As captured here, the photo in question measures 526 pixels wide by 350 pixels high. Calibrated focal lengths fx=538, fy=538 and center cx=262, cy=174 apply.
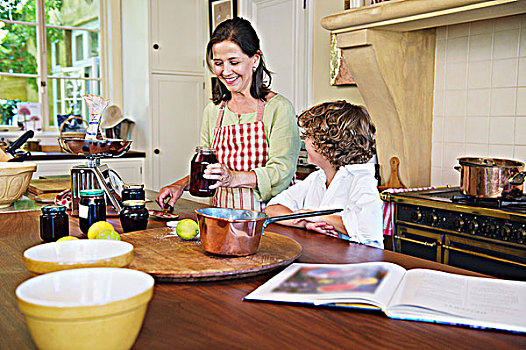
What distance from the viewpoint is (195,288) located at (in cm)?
107

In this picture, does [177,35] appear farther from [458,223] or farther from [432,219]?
[458,223]

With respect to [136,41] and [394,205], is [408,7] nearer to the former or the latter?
[394,205]

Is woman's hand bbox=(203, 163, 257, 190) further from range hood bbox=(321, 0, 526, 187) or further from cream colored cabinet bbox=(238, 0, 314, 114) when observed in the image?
cream colored cabinet bbox=(238, 0, 314, 114)

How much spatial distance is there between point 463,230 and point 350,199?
104cm

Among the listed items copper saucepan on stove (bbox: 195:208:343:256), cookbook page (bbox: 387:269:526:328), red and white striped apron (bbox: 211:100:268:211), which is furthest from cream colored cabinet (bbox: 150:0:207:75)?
cookbook page (bbox: 387:269:526:328)

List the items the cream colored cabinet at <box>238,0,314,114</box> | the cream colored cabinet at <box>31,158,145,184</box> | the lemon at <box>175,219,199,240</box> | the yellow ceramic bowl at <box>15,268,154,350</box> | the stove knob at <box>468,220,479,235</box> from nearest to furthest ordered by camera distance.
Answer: the yellow ceramic bowl at <box>15,268,154,350</box> < the lemon at <box>175,219,199,240</box> < the stove knob at <box>468,220,479,235</box> < the cream colored cabinet at <box>238,0,314,114</box> < the cream colored cabinet at <box>31,158,145,184</box>

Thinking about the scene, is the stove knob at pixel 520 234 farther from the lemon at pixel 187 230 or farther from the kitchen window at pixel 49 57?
the kitchen window at pixel 49 57

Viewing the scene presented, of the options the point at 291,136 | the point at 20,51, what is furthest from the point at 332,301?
the point at 20,51

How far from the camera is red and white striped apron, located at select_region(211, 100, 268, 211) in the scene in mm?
2127

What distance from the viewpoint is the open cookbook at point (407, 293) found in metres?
0.89

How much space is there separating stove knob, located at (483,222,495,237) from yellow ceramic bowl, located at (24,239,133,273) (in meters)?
1.86

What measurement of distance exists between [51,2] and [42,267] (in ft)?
18.1

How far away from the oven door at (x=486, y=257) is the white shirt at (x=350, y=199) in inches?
36.0

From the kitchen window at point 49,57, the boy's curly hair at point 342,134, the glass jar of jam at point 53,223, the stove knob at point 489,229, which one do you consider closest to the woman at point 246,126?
the boy's curly hair at point 342,134
